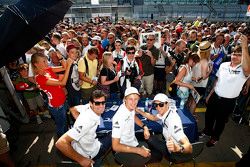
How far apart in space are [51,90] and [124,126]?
184 centimetres

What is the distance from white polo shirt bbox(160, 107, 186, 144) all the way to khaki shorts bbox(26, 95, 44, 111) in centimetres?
403

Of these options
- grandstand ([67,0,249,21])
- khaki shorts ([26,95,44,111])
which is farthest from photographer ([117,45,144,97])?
grandstand ([67,0,249,21])

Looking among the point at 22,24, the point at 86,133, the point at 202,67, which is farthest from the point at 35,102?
the point at 202,67

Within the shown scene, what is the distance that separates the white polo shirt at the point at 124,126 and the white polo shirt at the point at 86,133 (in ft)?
1.08

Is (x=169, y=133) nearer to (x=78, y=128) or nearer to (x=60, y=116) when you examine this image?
(x=78, y=128)

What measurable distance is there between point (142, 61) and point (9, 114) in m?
4.11

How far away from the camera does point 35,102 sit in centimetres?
595

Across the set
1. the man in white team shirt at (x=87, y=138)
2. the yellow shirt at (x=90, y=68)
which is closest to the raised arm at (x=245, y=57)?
the man in white team shirt at (x=87, y=138)

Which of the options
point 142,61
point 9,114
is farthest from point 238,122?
point 9,114

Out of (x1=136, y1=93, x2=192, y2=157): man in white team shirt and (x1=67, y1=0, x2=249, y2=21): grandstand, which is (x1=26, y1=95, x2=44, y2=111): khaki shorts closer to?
(x1=136, y1=93, x2=192, y2=157): man in white team shirt

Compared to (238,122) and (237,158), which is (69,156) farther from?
(238,122)

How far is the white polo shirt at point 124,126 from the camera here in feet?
10.8

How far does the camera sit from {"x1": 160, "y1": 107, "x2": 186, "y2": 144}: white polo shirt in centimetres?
322

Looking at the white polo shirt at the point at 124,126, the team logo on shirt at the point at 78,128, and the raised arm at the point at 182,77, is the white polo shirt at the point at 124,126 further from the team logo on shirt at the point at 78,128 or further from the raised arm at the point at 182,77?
the raised arm at the point at 182,77
